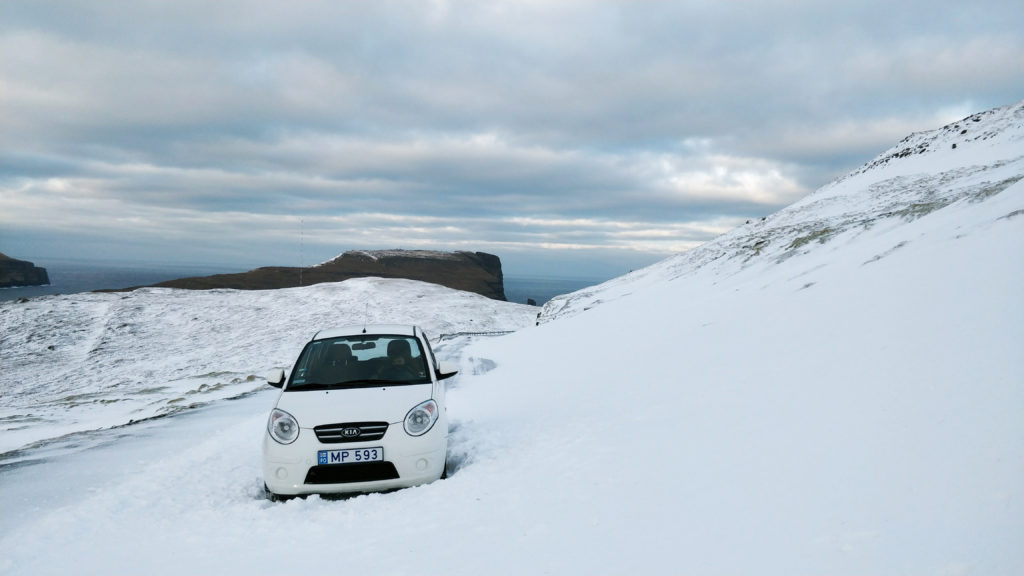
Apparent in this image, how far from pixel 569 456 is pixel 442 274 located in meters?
80.3

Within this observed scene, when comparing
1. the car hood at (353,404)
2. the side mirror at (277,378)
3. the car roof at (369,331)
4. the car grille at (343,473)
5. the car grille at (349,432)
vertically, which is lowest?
the car grille at (343,473)

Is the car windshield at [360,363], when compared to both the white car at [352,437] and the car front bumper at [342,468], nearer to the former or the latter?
the white car at [352,437]

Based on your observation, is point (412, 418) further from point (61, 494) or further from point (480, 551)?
point (61, 494)

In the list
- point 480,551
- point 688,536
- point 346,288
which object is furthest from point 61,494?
point 346,288

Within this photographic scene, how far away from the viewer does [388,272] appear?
8706 cm

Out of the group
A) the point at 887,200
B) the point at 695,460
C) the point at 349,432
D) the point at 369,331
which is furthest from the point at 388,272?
the point at 695,460

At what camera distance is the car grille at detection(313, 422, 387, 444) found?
5.42 m

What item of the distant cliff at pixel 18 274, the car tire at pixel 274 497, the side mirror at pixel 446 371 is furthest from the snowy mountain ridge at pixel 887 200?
the distant cliff at pixel 18 274

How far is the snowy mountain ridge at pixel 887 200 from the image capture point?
15.5m

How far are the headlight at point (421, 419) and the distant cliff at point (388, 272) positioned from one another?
160ft

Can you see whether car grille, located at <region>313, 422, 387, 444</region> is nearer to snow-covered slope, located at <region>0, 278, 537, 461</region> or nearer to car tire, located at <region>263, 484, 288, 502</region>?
car tire, located at <region>263, 484, 288, 502</region>

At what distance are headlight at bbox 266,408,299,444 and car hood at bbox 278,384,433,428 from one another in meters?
0.05

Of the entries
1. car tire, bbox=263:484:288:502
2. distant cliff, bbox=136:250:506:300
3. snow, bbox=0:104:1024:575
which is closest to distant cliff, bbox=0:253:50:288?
distant cliff, bbox=136:250:506:300

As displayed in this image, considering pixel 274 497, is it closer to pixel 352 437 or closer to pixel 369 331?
pixel 352 437
